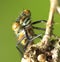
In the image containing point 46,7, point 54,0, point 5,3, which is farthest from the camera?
point 5,3

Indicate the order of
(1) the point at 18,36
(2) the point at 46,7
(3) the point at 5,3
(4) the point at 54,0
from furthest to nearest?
(3) the point at 5,3 < (2) the point at 46,7 < (1) the point at 18,36 < (4) the point at 54,0

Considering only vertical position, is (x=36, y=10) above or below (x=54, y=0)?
below

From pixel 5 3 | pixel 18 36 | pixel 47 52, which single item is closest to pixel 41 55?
pixel 47 52

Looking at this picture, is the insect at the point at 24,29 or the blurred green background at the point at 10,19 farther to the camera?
the blurred green background at the point at 10,19

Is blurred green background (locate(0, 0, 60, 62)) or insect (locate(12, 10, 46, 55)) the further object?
blurred green background (locate(0, 0, 60, 62))

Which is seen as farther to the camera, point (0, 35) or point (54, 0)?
point (0, 35)

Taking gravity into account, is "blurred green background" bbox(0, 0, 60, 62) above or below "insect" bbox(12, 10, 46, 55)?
below

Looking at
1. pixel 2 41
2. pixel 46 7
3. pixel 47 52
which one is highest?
pixel 47 52

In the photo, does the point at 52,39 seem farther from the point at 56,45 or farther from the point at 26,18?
the point at 26,18

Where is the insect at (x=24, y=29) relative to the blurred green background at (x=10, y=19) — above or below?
above

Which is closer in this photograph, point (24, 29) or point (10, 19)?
point (24, 29)
